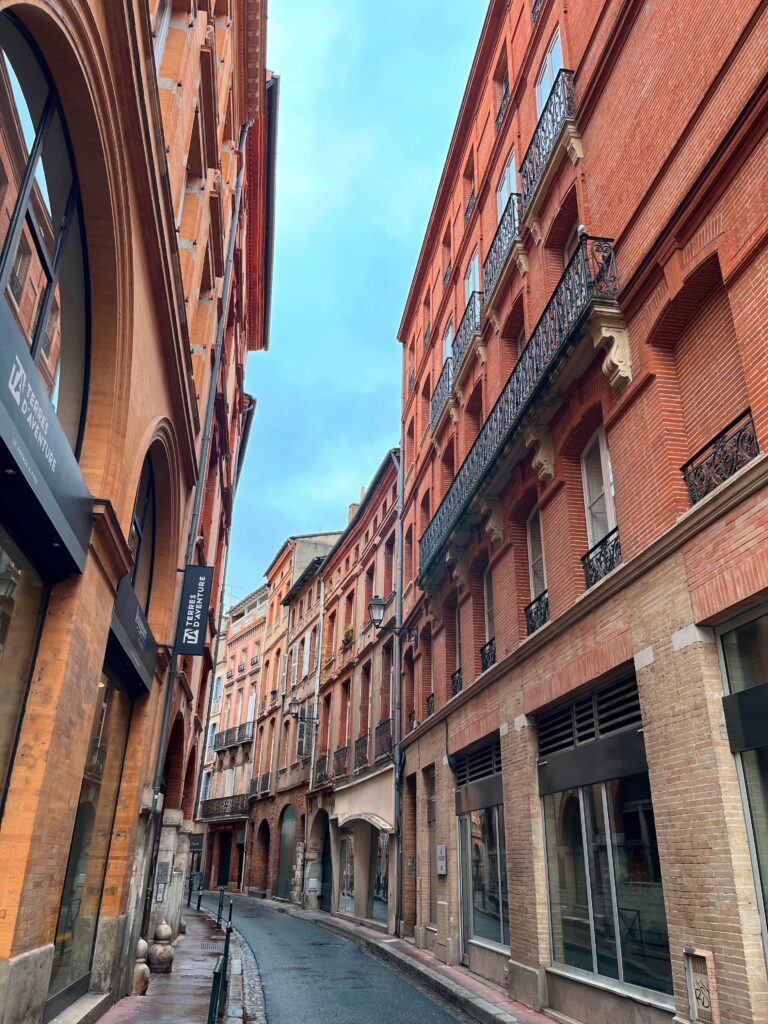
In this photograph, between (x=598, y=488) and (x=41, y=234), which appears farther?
(x=598, y=488)

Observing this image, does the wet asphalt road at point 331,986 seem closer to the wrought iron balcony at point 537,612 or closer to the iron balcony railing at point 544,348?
the wrought iron balcony at point 537,612

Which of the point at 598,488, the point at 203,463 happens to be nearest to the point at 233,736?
the point at 203,463

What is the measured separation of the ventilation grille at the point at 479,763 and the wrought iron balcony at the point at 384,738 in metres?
6.17

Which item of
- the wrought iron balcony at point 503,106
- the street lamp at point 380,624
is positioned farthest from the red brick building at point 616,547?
the street lamp at point 380,624

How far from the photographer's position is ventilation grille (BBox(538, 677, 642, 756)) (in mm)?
8422

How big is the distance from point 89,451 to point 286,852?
96.0 ft

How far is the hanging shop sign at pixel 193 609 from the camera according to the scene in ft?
41.4

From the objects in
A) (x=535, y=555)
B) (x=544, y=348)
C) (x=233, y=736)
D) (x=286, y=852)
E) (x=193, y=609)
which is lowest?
(x=286, y=852)

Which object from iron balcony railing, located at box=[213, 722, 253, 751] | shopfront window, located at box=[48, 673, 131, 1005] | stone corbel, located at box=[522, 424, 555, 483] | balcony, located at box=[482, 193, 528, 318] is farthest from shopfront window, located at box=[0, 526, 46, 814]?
iron balcony railing, located at box=[213, 722, 253, 751]

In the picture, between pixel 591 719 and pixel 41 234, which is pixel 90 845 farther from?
pixel 41 234

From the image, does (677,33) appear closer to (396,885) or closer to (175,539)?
(175,539)

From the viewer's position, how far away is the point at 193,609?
41.7 feet

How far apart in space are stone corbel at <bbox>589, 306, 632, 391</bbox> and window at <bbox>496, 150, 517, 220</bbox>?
7.14m

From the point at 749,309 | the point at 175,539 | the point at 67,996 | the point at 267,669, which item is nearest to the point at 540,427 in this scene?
the point at 749,309
